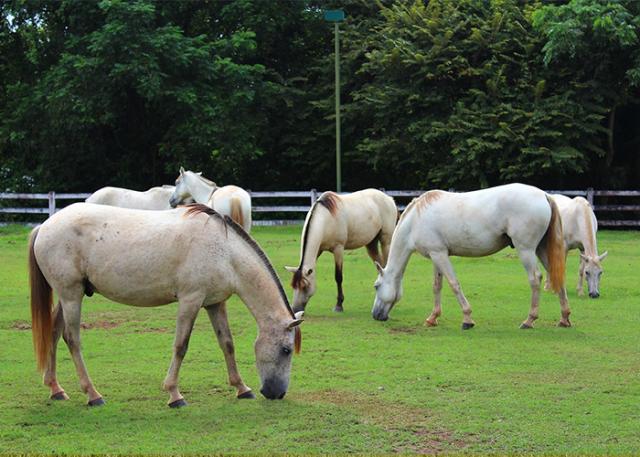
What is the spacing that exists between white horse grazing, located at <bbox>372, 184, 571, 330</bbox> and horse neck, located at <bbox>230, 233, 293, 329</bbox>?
14.2ft

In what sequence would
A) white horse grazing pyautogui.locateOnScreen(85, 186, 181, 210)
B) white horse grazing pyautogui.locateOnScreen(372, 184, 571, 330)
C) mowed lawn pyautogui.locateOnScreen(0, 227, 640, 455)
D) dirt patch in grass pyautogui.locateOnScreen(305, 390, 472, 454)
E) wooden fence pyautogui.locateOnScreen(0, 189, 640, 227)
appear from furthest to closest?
1. wooden fence pyautogui.locateOnScreen(0, 189, 640, 227)
2. white horse grazing pyautogui.locateOnScreen(85, 186, 181, 210)
3. white horse grazing pyautogui.locateOnScreen(372, 184, 571, 330)
4. mowed lawn pyautogui.locateOnScreen(0, 227, 640, 455)
5. dirt patch in grass pyautogui.locateOnScreen(305, 390, 472, 454)

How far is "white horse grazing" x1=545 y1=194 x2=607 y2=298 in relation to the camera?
14008 mm

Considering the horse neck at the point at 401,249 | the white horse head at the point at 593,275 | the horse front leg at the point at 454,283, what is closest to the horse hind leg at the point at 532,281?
the horse front leg at the point at 454,283

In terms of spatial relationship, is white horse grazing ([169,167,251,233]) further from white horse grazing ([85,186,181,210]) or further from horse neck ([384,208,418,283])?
horse neck ([384,208,418,283])

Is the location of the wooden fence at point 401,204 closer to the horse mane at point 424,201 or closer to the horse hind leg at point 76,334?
the horse mane at point 424,201

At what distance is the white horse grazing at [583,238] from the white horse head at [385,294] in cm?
362

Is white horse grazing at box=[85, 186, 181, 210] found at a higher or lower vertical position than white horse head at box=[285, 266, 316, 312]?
higher

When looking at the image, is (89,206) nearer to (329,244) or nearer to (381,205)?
(329,244)

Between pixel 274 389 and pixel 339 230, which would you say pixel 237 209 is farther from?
pixel 274 389

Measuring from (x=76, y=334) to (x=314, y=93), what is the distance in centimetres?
2412

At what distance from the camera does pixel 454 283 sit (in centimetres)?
1142

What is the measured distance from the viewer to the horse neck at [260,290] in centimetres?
744

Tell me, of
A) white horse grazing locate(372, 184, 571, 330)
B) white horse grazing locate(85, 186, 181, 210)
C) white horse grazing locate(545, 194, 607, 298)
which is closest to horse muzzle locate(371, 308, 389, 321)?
white horse grazing locate(372, 184, 571, 330)

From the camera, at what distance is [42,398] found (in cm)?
761
